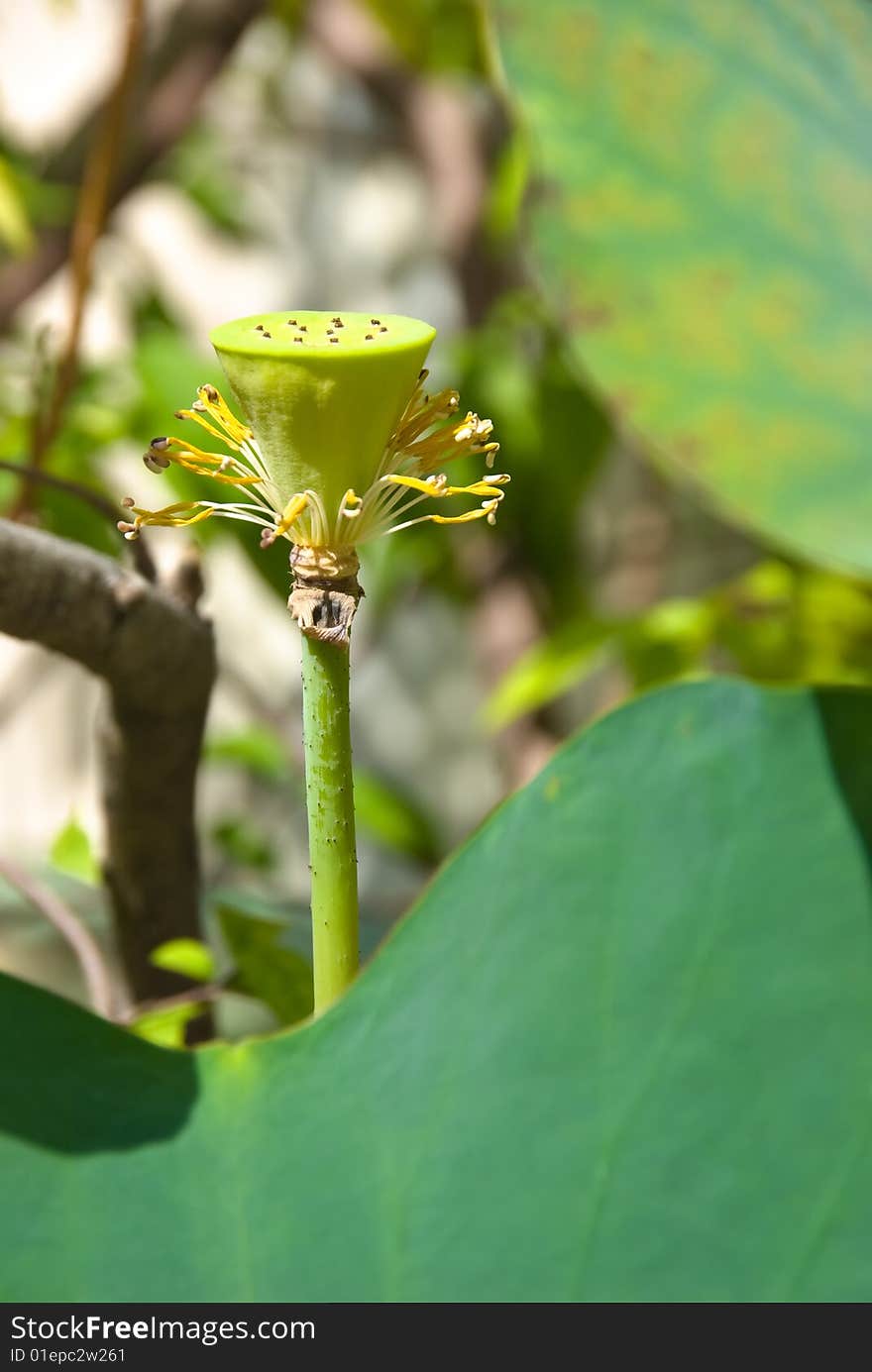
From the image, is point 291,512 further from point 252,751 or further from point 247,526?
point 252,751

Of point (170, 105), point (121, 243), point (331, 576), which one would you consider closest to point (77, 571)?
point (331, 576)

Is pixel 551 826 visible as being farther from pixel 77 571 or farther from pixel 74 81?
pixel 74 81

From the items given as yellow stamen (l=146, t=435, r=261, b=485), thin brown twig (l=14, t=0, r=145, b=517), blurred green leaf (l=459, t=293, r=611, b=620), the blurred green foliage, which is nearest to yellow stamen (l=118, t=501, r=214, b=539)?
yellow stamen (l=146, t=435, r=261, b=485)

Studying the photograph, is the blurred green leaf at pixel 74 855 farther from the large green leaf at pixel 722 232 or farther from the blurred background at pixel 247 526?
the large green leaf at pixel 722 232

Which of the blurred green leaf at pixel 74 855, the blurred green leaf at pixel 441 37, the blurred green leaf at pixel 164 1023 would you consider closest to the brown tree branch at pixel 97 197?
the blurred green leaf at pixel 74 855

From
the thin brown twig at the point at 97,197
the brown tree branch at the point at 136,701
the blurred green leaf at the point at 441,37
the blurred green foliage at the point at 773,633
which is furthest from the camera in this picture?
the blurred green leaf at the point at 441,37
